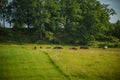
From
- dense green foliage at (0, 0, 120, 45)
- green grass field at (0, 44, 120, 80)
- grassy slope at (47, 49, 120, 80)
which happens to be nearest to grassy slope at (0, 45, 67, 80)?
green grass field at (0, 44, 120, 80)

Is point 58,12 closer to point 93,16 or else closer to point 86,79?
point 93,16

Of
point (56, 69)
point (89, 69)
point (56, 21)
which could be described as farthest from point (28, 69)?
point (56, 21)

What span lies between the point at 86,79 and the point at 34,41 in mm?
32011

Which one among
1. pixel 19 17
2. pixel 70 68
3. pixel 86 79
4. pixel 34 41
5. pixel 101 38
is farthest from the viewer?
pixel 101 38

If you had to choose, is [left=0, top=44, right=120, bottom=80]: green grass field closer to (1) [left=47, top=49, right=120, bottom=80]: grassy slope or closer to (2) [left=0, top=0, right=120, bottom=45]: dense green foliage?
(1) [left=47, top=49, right=120, bottom=80]: grassy slope

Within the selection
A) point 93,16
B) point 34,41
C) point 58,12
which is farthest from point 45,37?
point 93,16

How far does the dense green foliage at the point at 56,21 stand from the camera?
159ft

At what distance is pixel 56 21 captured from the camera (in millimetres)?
50031

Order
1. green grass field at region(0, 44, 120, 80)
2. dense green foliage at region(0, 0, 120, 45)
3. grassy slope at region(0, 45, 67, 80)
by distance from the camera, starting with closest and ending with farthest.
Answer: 1. grassy slope at region(0, 45, 67, 80)
2. green grass field at region(0, 44, 120, 80)
3. dense green foliage at region(0, 0, 120, 45)

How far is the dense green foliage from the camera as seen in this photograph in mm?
48375

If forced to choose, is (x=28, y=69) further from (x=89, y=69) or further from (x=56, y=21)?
(x=56, y=21)

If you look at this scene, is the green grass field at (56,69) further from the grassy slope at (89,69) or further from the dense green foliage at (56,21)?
the dense green foliage at (56,21)

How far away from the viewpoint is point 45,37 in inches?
1906

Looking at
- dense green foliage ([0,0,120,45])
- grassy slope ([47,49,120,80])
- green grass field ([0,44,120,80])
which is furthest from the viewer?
dense green foliage ([0,0,120,45])
